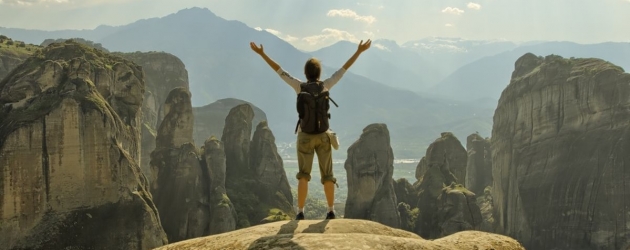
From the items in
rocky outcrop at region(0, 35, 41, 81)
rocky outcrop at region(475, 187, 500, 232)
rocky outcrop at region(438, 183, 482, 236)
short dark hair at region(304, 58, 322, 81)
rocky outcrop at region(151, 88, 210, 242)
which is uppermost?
rocky outcrop at region(0, 35, 41, 81)

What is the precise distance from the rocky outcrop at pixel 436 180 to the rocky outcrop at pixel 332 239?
64.5 m

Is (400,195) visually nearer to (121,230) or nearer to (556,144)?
(556,144)

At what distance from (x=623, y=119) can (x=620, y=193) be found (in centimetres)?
1056

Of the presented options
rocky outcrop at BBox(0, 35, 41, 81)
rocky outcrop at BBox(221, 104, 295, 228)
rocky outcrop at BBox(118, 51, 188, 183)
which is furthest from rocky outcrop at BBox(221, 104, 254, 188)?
rocky outcrop at BBox(118, 51, 188, 183)

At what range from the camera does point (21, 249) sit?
147ft

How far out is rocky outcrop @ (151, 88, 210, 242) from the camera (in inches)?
2790

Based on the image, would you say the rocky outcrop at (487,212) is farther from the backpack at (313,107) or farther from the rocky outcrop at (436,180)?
the backpack at (313,107)

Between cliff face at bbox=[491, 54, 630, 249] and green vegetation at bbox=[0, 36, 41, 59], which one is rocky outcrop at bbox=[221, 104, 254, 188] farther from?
cliff face at bbox=[491, 54, 630, 249]

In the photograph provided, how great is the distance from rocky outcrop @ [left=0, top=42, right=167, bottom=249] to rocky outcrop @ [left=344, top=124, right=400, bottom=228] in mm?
31802

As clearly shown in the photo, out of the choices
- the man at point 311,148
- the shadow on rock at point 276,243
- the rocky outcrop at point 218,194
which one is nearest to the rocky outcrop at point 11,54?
the rocky outcrop at point 218,194

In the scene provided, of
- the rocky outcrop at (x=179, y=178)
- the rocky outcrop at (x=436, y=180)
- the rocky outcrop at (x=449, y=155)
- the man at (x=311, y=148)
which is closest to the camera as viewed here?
the man at (x=311, y=148)

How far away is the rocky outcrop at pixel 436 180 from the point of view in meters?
77.5

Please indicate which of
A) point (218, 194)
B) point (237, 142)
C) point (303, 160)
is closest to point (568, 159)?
point (237, 142)

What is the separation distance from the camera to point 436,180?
276 feet
